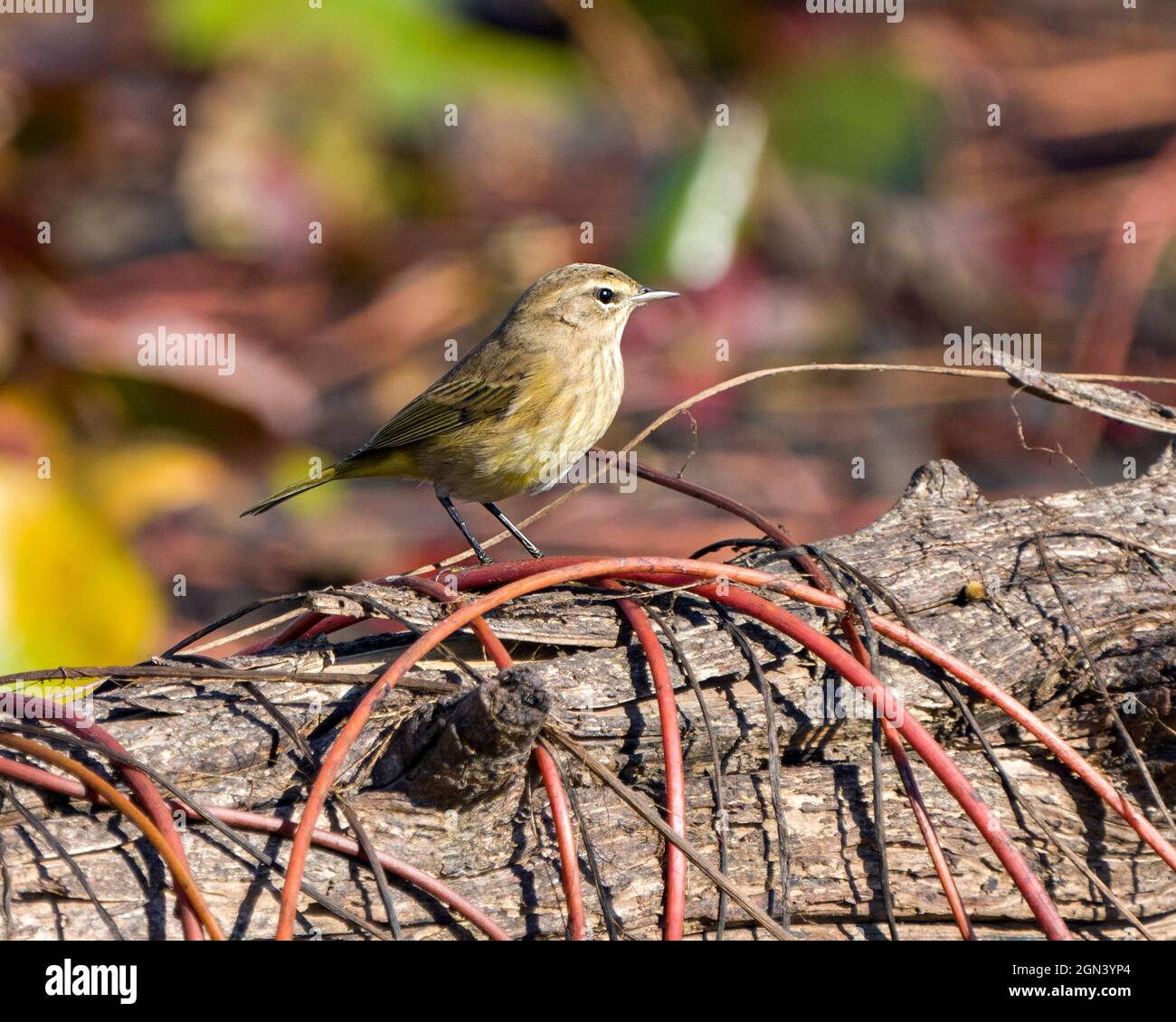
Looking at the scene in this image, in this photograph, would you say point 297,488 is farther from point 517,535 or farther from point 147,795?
point 147,795

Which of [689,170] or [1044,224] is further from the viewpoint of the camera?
[1044,224]

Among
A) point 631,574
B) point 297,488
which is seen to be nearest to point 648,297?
point 297,488

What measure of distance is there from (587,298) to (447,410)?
26.2 inches

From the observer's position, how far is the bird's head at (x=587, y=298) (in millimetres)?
5055

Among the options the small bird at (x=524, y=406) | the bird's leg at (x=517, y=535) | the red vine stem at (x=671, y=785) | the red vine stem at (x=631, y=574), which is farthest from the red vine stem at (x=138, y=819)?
the small bird at (x=524, y=406)

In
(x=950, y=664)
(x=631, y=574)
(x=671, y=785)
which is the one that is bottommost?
(x=671, y=785)

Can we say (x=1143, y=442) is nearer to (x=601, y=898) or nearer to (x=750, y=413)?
(x=750, y=413)

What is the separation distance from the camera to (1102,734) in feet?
10.4

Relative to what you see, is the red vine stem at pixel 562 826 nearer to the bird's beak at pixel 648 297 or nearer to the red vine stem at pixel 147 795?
the red vine stem at pixel 147 795

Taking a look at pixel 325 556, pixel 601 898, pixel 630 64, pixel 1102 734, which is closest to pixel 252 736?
pixel 601 898

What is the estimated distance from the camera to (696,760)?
9.78 feet

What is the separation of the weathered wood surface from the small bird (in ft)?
5.15

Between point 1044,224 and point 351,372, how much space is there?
522 cm

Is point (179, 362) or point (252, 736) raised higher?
point (179, 362)
